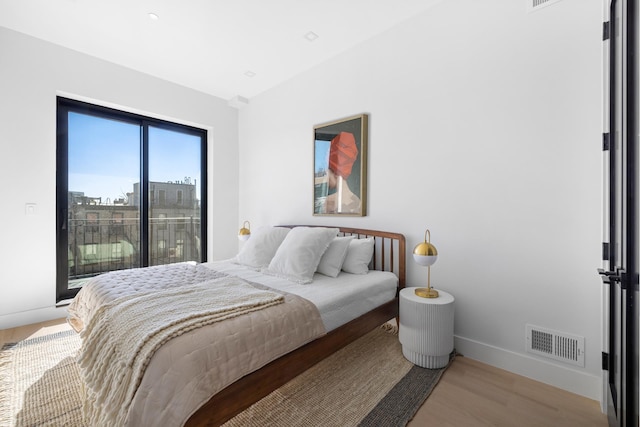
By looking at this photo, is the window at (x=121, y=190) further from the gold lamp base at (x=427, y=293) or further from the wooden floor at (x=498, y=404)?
the wooden floor at (x=498, y=404)

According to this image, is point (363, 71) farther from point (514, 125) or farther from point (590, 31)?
point (590, 31)

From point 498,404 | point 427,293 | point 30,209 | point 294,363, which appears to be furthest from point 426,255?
point 30,209

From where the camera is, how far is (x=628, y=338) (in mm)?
1073

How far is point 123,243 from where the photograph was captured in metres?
3.40

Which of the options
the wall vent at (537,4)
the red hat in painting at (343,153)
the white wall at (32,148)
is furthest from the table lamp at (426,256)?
the white wall at (32,148)

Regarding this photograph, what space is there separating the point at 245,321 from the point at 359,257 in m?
1.35

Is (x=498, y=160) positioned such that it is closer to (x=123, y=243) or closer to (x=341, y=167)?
(x=341, y=167)

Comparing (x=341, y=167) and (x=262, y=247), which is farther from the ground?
(x=341, y=167)

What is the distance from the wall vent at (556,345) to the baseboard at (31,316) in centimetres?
428

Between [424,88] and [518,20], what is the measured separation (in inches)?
27.9

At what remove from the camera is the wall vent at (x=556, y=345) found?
5.47 ft

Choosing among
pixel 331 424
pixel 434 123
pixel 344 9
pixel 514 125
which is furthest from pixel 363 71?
pixel 331 424

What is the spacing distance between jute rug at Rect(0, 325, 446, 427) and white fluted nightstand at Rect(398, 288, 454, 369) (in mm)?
81

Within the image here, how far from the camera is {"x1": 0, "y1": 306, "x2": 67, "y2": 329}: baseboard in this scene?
8.34ft
